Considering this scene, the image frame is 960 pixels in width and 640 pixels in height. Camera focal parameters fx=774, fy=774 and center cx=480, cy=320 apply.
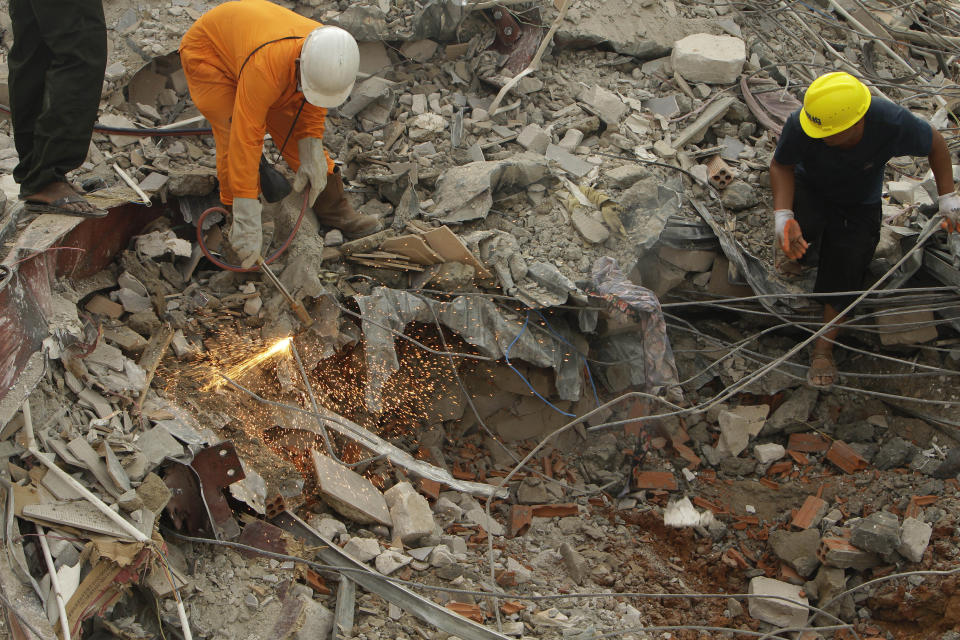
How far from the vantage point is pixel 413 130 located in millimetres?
5273

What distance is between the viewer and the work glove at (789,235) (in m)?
4.28

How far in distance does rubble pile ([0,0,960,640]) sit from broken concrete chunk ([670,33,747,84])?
0.9 inches

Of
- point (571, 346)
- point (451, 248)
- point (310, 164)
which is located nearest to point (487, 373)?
point (571, 346)

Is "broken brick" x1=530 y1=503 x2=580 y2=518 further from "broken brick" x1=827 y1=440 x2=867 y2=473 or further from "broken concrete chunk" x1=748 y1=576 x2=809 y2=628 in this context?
"broken brick" x1=827 y1=440 x2=867 y2=473

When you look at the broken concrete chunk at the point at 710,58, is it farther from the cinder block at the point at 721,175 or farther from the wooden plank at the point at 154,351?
the wooden plank at the point at 154,351

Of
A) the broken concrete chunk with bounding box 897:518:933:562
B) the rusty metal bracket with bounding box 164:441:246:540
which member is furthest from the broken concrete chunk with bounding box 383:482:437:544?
the broken concrete chunk with bounding box 897:518:933:562

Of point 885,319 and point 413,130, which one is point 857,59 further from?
point 413,130

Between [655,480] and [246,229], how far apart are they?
2.79 m

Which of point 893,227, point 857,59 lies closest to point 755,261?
point 893,227

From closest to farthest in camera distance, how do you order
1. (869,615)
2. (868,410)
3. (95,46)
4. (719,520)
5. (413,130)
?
(95,46)
(869,615)
(719,520)
(868,410)
(413,130)

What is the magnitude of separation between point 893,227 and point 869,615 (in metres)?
2.27

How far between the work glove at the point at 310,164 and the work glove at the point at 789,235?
2545 millimetres

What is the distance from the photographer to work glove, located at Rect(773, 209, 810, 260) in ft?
14.0

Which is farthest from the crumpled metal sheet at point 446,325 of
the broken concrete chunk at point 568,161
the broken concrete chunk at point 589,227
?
the broken concrete chunk at point 568,161
